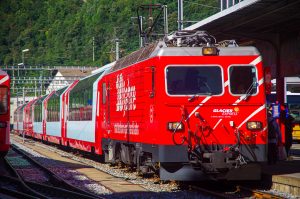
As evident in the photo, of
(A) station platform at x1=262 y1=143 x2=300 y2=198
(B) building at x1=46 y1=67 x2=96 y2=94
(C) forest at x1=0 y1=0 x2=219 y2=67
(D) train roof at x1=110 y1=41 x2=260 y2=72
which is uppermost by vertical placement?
(C) forest at x1=0 y1=0 x2=219 y2=67

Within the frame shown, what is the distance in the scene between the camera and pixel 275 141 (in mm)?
16047

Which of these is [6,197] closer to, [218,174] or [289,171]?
[218,174]

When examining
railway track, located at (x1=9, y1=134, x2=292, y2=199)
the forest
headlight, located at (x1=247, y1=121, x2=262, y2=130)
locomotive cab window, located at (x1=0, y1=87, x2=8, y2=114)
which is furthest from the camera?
the forest

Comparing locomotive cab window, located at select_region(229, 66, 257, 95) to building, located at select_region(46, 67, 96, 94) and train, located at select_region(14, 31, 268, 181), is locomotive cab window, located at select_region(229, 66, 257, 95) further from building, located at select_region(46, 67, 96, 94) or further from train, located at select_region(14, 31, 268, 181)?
building, located at select_region(46, 67, 96, 94)

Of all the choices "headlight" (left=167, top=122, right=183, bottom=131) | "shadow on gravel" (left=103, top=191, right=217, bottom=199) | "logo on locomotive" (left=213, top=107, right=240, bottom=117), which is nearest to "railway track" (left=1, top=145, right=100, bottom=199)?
"shadow on gravel" (left=103, top=191, right=217, bottom=199)

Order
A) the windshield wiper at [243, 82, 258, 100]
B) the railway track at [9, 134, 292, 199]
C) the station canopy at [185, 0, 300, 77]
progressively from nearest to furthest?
the railway track at [9, 134, 292, 199] → the windshield wiper at [243, 82, 258, 100] → the station canopy at [185, 0, 300, 77]

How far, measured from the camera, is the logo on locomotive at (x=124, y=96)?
49.4 ft

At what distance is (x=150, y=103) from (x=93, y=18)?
71169 mm

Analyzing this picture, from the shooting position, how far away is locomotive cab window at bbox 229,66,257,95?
42.4 ft

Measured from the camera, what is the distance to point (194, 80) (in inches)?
505

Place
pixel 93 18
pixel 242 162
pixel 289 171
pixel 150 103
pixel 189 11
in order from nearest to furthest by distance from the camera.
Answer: pixel 242 162, pixel 150 103, pixel 289 171, pixel 189 11, pixel 93 18

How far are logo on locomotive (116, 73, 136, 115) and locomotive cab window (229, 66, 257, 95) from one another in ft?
9.07

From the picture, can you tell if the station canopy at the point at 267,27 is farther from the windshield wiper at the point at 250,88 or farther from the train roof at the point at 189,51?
the windshield wiper at the point at 250,88

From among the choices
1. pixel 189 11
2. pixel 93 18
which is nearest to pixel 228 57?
pixel 189 11
